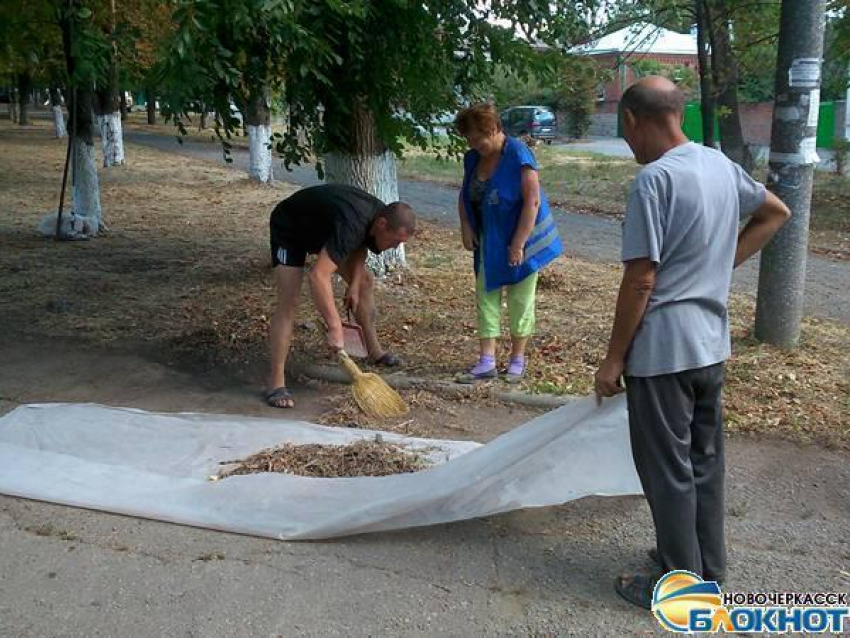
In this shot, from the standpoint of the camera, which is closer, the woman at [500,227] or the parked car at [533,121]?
the woman at [500,227]

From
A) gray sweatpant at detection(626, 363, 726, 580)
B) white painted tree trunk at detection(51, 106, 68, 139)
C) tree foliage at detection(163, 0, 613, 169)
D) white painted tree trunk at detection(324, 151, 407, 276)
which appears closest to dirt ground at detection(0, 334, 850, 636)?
gray sweatpant at detection(626, 363, 726, 580)

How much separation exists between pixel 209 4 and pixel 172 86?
2.05 ft

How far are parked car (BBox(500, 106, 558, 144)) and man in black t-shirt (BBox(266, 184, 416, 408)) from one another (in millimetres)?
28133

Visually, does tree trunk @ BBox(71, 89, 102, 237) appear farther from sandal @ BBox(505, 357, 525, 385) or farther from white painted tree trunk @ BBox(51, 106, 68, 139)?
white painted tree trunk @ BBox(51, 106, 68, 139)

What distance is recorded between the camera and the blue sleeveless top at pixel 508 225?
5043 mm

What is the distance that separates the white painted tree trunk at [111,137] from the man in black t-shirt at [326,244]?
15.7 m

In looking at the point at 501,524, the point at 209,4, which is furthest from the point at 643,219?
the point at 209,4

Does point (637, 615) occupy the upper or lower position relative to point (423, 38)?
lower

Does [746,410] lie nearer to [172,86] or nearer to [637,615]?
[637,615]

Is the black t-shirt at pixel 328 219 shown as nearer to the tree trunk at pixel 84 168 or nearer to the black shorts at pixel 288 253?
the black shorts at pixel 288 253

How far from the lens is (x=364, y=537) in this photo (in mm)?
3488

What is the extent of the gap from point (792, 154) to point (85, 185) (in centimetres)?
958

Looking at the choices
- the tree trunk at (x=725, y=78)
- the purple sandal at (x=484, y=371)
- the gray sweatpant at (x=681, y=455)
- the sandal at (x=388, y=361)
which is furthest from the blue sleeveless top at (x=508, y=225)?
the tree trunk at (x=725, y=78)

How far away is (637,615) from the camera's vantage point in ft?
9.59
